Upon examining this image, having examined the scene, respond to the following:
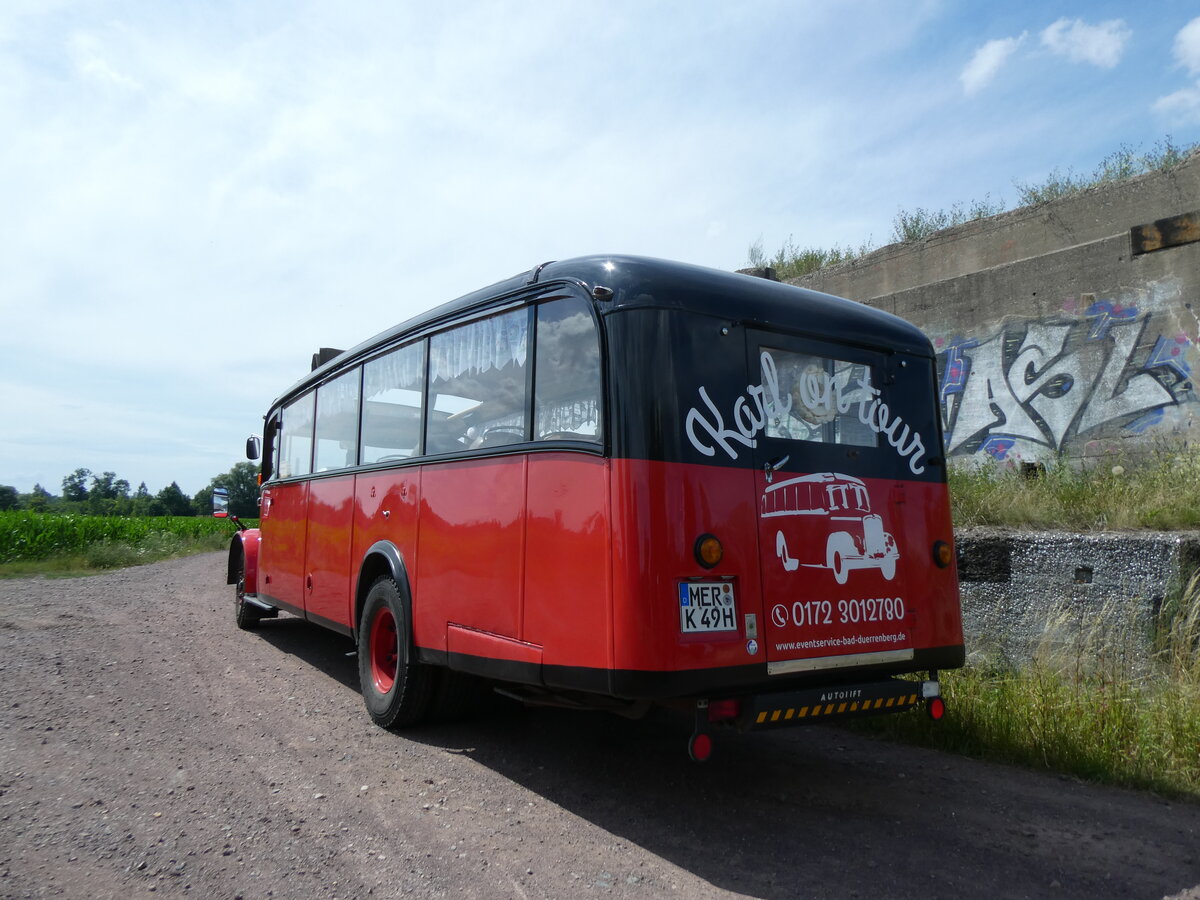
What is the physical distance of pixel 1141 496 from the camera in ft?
21.8

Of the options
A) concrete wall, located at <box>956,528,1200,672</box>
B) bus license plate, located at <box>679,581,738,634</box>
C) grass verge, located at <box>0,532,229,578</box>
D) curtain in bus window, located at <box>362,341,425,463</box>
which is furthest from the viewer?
grass verge, located at <box>0,532,229,578</box>

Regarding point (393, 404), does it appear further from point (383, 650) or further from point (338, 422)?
point (383, 650)

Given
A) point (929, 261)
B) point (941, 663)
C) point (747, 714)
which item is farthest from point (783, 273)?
point (747, 714)

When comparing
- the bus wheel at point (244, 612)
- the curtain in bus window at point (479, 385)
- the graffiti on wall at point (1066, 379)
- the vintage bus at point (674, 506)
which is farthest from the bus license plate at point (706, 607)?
the bus wheel at point (244, 612)

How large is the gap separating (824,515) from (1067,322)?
6.13 meters

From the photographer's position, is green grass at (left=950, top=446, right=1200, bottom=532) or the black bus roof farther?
green grass at (left=950, top=446, right=1200, bottom=532)

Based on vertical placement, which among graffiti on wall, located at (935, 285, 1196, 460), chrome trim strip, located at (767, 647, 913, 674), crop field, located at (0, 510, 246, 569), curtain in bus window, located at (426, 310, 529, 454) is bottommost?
chrome trim strip, located at (767, 647, 913, 674)

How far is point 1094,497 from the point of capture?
6922 mm

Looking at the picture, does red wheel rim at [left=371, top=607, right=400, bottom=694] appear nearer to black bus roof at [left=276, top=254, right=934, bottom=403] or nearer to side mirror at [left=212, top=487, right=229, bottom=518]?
black bus roof at [left=276, top=254, right=934, bottom=403]

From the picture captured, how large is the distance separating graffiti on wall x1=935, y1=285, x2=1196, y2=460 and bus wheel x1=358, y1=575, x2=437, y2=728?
7.11 meters

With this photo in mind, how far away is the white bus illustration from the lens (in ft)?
13.6

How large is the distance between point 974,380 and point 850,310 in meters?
5.87

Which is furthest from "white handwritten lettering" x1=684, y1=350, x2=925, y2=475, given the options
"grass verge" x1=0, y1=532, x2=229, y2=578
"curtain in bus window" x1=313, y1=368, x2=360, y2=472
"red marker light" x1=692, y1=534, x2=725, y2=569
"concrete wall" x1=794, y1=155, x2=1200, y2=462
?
"grass verge" x1=0, y1=532, x2=229, y2=578

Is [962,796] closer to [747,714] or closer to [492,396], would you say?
[747,714]
